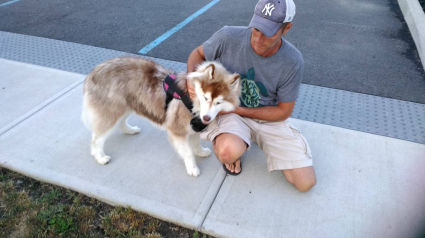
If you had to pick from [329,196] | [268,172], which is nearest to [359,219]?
[329,196]

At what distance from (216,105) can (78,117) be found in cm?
189

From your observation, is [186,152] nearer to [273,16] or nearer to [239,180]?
[239,180]

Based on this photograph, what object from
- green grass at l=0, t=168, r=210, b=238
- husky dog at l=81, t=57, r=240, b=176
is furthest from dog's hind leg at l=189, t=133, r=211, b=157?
green grass at l=0, t=168, r=210, b=238

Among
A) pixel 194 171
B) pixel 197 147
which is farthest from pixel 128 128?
pixel 194 171

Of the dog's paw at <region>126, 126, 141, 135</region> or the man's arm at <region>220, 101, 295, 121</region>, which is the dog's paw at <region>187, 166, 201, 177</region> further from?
the dog's paw at <region>126, 126, 141, 135</region>

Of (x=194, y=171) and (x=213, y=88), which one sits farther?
(x=194, y=171)

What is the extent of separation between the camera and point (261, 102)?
2709 millimetres

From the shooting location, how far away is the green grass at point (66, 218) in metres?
2.34

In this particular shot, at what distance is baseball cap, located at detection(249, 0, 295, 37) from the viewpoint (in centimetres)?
218

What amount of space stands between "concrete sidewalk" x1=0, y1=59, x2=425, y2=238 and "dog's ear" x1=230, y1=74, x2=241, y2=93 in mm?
864

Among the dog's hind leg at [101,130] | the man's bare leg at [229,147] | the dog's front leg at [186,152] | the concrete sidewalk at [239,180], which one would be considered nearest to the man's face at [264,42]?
the man's bare leg at [229,147]

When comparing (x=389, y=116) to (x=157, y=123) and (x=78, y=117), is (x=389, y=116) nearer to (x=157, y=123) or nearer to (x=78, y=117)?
(x=157, y=123)

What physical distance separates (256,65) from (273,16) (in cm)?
45

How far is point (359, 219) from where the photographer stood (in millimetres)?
2410
